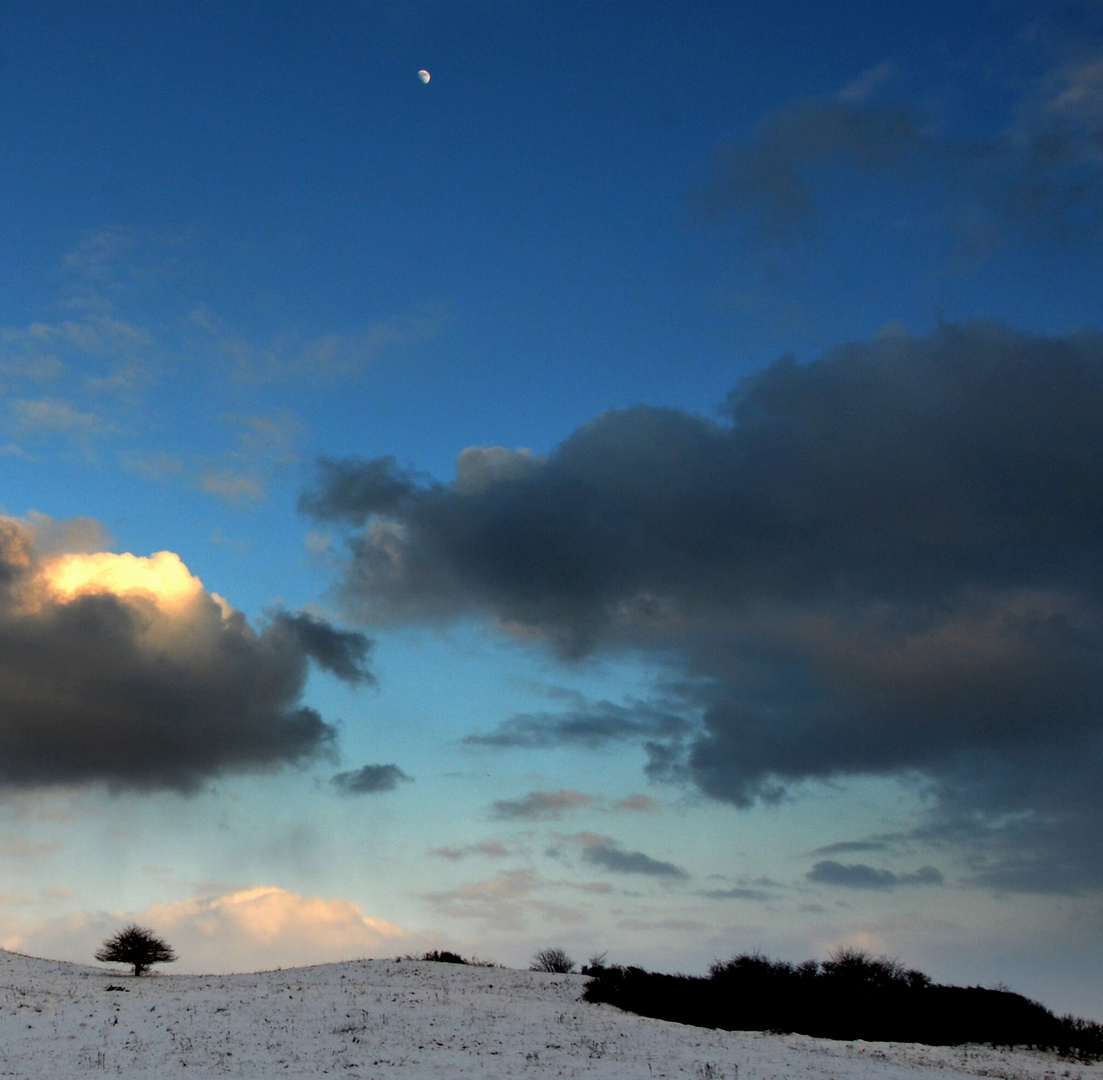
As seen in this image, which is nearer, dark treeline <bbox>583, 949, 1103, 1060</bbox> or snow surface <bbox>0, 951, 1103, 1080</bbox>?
snow surface <bbox>0, 951, 1103, 1080</bbox>

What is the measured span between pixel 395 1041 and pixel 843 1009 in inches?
945

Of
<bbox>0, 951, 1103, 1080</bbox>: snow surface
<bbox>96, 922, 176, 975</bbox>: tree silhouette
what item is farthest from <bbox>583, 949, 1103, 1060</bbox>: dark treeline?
<bbox>96, 922, 176, 975</bbox>: tree silhouette

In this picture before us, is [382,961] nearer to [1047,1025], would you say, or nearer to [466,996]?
[466,996]

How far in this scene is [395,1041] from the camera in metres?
35.7

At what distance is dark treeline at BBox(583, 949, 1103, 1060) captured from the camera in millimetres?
46531

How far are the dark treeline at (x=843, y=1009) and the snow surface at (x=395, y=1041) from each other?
2573mm

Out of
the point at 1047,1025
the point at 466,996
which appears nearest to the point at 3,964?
the point at 466,996

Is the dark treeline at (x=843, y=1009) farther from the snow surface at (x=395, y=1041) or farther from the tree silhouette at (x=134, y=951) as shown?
the tree silhouette at (x=134, y=951)

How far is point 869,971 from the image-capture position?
61.7 m

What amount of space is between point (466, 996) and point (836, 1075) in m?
18.5

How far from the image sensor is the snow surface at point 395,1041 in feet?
107

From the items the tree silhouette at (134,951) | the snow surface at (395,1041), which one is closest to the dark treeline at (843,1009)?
the snow surface at (395,1041)

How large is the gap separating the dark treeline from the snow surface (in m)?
2.57

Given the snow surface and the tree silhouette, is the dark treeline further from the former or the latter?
the tree silhouette
